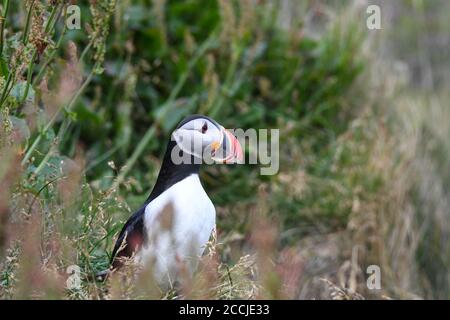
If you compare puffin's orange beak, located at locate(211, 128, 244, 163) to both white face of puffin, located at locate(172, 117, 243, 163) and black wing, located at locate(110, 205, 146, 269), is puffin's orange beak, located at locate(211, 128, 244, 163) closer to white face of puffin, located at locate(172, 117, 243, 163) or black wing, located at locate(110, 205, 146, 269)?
white face of puffin, located at locate(172, 117, 243, 163)

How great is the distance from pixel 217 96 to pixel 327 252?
89 cm

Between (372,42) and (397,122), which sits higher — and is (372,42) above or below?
above

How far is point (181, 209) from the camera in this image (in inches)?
88.9

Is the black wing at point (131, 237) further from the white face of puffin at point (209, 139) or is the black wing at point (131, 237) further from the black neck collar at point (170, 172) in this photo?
the white face of puffin at point (209, 139)

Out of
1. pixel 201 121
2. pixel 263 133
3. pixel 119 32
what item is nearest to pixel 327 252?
pixel 263 133

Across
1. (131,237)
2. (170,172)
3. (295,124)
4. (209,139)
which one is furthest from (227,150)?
(295,124)

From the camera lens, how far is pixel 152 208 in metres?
2.33

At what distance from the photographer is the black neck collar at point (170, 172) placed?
7.87 feet

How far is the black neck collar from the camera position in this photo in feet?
7.87

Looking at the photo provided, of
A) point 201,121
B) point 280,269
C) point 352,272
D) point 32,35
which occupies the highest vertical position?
point 32,35

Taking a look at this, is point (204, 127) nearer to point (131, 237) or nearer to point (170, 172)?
point (170, 172)

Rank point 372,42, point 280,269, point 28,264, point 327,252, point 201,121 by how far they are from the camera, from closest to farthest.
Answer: point 28,264 → point 280,269 → point 201,121 → point 327,252 → point 372,42

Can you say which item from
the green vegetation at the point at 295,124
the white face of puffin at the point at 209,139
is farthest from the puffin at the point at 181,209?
the green vegetation at the point at 295,124

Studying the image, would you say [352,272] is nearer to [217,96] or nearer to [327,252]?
[327,252]
